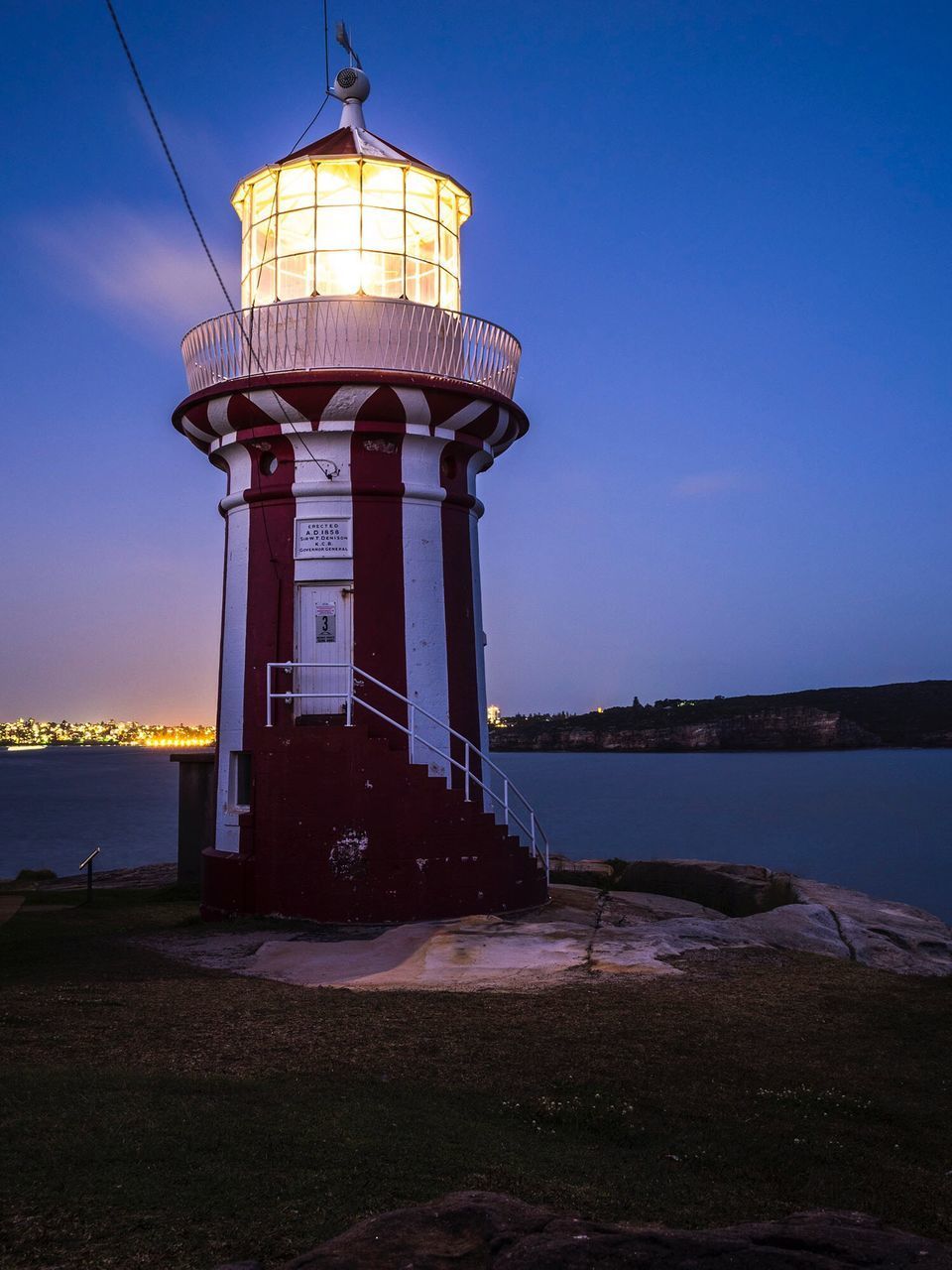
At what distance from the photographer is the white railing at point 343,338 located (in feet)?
39.2

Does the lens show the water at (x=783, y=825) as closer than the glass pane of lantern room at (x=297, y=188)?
No

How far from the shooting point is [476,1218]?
2.95m

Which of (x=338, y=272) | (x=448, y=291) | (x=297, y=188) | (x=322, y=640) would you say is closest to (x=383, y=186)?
(x=297, y=188)

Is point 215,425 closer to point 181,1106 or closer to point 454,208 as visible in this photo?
point 454,208

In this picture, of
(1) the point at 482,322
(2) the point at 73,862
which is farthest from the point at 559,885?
(2) the point at 73,862

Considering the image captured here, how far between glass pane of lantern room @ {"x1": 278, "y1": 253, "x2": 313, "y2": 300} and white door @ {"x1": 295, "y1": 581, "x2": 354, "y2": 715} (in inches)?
126

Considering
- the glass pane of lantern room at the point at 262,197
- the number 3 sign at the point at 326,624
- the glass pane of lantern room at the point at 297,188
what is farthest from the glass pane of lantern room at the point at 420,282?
the number 3 sign at the point at 326,624

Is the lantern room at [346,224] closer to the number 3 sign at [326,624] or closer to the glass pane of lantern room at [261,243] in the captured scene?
the glass pane of lantern room at [261,243]

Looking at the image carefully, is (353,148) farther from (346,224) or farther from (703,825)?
(703,825)

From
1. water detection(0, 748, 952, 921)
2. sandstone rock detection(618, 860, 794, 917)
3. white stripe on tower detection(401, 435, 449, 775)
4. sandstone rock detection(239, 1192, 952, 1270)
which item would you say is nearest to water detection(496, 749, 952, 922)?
water detection(0, 748, 952, 921)

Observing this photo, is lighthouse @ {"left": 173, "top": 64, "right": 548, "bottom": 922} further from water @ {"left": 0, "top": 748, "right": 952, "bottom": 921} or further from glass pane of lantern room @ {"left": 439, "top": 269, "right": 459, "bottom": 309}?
water @ {"left": 0, "top": 748, "right": 952, "bottom": 921}

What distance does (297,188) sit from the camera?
12438 millimetres

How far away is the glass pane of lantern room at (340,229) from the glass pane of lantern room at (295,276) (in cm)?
26

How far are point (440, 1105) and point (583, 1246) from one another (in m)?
2.33
